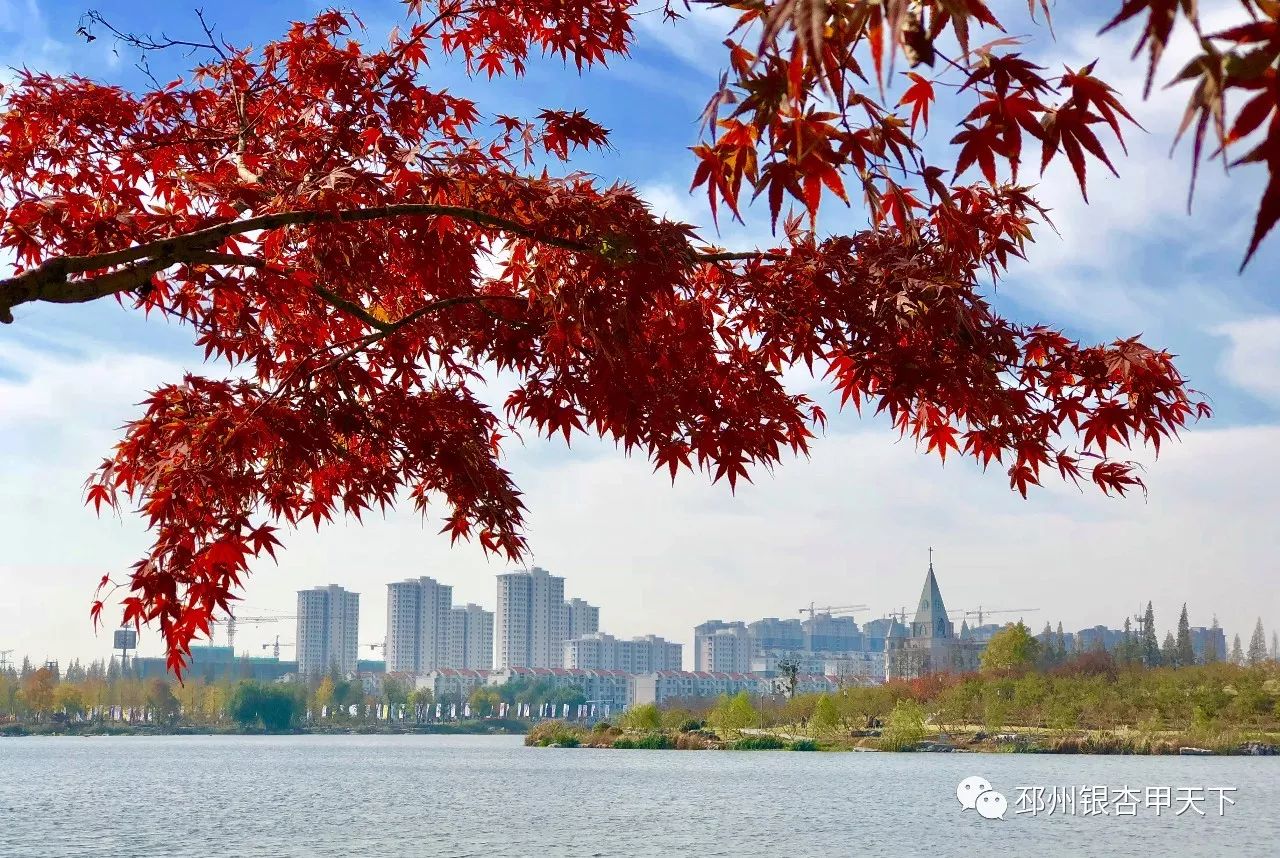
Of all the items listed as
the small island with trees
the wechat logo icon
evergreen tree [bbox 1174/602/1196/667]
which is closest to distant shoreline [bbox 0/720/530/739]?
the small island with trees

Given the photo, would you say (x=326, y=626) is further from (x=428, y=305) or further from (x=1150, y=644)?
(x=428, y=305)

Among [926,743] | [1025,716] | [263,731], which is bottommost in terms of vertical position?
[263,731]

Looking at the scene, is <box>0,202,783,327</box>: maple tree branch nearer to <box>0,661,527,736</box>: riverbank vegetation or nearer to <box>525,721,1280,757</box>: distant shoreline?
<box>525,721,1280,757</box>: distant shoreline

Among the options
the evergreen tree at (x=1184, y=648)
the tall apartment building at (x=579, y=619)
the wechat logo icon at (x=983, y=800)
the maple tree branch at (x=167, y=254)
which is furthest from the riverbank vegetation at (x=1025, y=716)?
the tall apartment building at (x=579, y=619)

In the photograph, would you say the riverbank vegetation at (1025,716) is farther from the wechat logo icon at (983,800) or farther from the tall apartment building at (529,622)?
the tall apartment building at (529,622)

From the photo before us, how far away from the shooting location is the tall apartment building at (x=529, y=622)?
595 ft

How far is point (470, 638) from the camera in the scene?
185625 mm

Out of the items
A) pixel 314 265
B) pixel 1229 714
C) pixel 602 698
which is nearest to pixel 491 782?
pixel 1229 714

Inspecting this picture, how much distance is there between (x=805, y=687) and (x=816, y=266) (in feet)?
420

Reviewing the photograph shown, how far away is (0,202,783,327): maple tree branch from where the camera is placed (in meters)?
3.61

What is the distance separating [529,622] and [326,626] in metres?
29.9

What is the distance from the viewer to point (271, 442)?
373 centimetres

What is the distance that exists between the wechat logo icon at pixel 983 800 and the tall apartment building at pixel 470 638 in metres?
159

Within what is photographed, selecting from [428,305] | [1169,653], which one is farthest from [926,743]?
[428,305]
